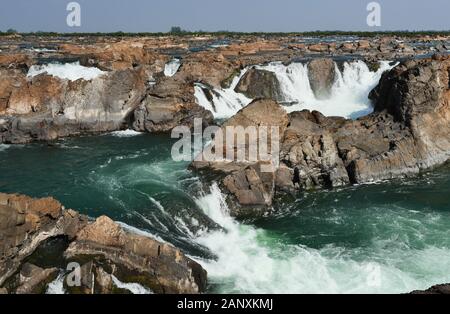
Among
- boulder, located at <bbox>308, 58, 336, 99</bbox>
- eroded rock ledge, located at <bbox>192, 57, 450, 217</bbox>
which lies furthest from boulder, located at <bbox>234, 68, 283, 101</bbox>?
eroded rock ledge, located at <bbox>192, 57, 450, 217</bbox>

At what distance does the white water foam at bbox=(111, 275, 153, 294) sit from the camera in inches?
435

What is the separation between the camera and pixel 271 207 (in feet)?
57.6

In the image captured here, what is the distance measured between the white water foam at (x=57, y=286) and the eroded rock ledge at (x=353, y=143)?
731 centimetres

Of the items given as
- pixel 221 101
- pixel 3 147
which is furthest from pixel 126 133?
pixel 221 101

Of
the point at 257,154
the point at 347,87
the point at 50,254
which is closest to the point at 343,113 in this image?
the point at 347,87

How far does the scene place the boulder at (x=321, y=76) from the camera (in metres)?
36.8

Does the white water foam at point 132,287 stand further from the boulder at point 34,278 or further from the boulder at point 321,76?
the boulder at point 321,76

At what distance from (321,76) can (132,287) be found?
1156 inches

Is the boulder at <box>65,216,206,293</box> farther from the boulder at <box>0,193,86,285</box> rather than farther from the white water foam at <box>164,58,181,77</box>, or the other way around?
the white water foam at <box>164,58,181,77</box>
